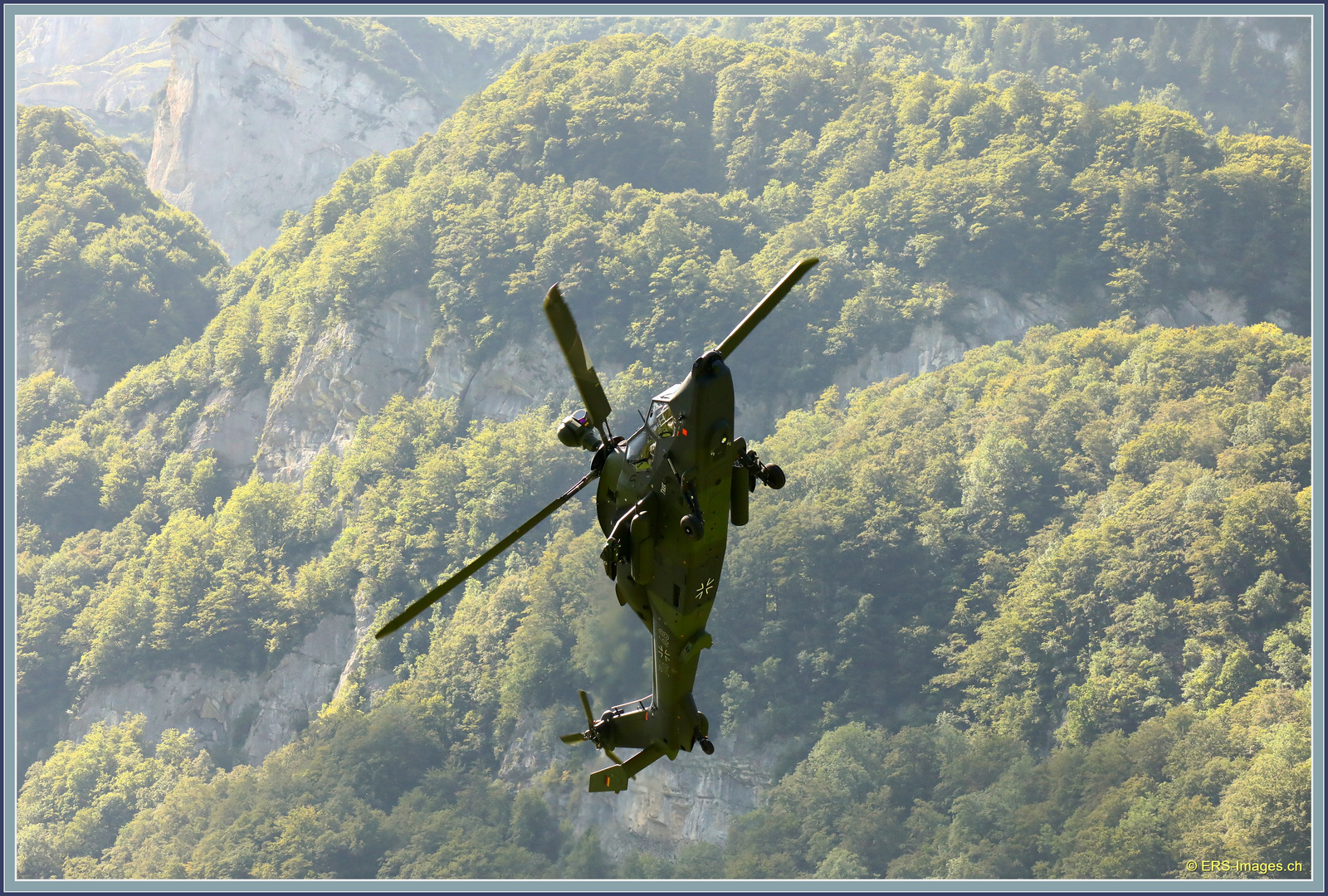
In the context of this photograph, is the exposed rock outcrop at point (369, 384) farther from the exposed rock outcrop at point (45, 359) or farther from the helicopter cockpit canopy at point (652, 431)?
the helicopter cockpit canopy at point (652, 431)

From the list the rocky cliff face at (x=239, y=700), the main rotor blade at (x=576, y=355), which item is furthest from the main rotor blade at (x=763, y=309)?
the rocky cliff face at (x=239, y=700)

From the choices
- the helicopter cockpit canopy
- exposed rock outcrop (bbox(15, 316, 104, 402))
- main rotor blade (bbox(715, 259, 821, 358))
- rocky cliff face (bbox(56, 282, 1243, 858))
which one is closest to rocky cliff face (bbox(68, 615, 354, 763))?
rocky cliff face (bbox(56, 282, 1243, 858))

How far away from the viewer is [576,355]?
23.7m

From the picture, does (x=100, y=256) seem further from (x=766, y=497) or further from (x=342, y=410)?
(x=766, y=497)

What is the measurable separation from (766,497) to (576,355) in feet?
331

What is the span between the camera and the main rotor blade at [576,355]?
22703 millimetres

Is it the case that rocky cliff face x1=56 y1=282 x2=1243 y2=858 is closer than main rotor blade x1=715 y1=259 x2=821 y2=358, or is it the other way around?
main rotor blade x1=715 y1=259 x2=821 y2=358

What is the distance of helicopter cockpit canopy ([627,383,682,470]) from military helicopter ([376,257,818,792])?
0.08 ft

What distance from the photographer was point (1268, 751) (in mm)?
96062

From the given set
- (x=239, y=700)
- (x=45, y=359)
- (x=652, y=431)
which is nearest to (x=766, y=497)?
(x=239, y=700)

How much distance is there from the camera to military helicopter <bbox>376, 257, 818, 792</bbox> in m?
22.4

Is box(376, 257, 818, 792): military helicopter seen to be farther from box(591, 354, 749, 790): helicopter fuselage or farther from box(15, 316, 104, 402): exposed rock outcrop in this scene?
box(15, 316, 104, 402): exposed rock outcrop

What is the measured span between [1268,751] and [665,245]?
8735 cm

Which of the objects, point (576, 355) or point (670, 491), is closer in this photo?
point (670, 491)
